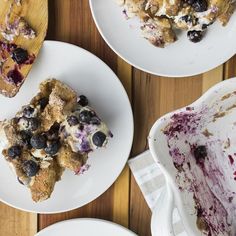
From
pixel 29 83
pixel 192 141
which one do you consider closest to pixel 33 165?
pixel 29 83

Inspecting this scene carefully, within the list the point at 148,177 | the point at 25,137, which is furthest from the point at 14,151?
the point at 148,177

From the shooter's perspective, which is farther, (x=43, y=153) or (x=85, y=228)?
(x=85, y=228)

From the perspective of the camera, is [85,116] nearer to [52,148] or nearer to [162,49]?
[52,148]

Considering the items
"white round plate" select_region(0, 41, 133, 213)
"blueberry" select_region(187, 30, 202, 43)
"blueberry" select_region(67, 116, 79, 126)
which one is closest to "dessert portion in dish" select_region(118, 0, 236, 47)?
"blueberry" select_region(187, 30, 202, 43)

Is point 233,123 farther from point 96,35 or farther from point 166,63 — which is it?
point 96,35

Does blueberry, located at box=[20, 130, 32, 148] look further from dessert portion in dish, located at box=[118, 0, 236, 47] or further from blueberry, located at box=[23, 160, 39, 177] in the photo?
dessert portion in dish, located at box=[118, 0, 236, 47]
